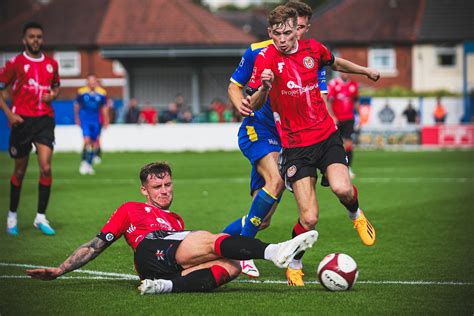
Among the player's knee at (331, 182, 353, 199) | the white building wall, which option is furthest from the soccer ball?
the white building wall

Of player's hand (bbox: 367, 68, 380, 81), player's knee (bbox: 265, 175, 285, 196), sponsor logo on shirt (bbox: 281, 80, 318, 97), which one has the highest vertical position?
player's hand (bbox: 367, 68, 380, 81)

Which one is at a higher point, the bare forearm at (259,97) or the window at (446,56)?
the bare forearm at (259,97)

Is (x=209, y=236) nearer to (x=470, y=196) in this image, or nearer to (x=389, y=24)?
(x=470, y=196)

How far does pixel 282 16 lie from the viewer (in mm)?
7656

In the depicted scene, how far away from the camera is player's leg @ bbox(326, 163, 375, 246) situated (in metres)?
7.80

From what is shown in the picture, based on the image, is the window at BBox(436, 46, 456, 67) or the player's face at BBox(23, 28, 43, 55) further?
the window at BBox(436, 46, 456, 67)

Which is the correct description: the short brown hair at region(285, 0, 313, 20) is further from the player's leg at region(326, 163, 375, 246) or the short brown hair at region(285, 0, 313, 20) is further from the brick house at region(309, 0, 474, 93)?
the brick house at region(309, 0, 474, 93)

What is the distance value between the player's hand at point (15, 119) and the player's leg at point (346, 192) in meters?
4.80

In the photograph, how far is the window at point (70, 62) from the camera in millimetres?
64250

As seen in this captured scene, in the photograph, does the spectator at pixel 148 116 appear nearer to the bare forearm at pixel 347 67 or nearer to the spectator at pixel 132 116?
the spectator at pixel 132 116

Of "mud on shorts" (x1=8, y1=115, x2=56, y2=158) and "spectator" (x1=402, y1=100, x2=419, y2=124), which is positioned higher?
"mud on shorts" (x1=8, y1=115, x2=56, y2=158)

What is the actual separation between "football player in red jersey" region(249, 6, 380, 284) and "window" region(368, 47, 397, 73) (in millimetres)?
54298

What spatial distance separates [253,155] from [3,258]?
3048 millimetres

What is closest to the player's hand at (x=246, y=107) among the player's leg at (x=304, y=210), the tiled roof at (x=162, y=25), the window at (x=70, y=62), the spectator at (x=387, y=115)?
the player's leg at (x=304, y=210)
